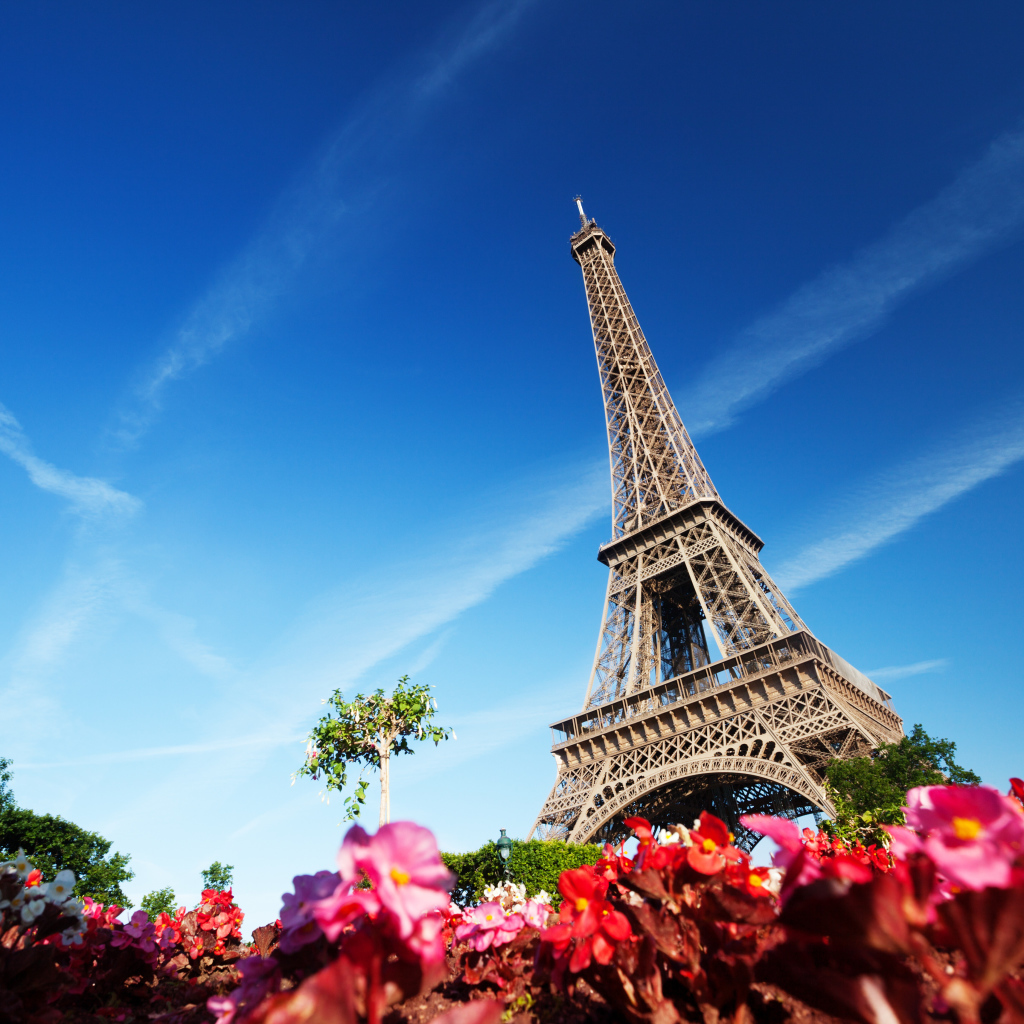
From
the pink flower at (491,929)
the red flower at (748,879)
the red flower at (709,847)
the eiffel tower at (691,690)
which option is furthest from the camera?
the eiffel tower at (691,690)

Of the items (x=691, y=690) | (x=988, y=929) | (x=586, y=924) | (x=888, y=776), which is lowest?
(x=988, y=929)

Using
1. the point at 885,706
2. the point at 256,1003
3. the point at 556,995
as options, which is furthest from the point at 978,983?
the point at 885,706

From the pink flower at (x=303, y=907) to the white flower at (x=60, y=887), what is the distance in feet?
7.24

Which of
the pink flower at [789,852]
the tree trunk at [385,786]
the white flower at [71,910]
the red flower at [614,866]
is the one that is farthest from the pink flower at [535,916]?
the tree trunk at [385,786]

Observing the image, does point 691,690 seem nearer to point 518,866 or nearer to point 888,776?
point 888,776

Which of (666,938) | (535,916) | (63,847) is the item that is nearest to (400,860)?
(666,938)

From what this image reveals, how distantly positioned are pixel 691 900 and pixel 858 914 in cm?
116

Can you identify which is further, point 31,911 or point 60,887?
point 60,887

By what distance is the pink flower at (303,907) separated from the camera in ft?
5.92

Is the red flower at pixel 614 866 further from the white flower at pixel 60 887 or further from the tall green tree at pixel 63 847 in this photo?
the tall green tree at pixel 63 847

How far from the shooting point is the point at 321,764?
57.6ft

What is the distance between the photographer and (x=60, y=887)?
134 inches

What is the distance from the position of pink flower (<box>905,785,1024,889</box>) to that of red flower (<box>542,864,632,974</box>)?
43.2 inches

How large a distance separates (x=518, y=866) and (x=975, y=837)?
21.9 metres
